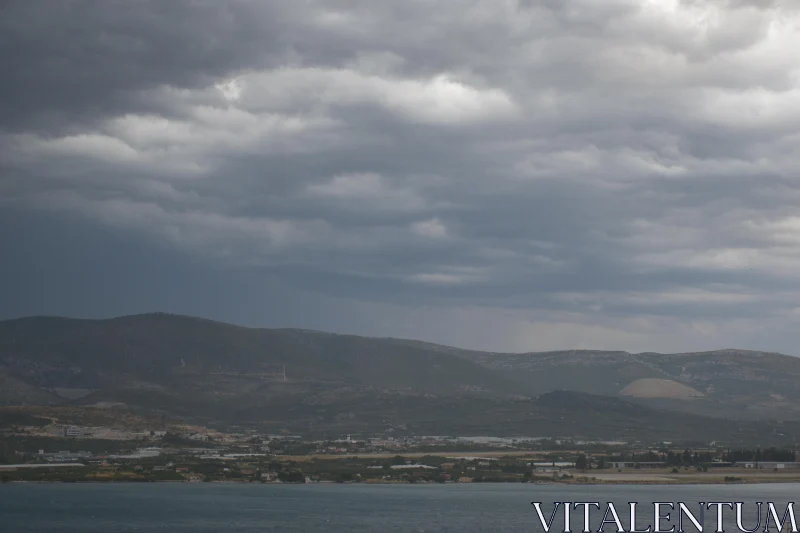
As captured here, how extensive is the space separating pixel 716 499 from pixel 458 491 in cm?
4808

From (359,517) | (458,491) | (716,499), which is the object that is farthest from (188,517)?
(716,499)

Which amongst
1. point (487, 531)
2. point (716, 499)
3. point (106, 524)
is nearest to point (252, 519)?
point (106, 524)

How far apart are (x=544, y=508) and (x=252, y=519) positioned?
42.6 m

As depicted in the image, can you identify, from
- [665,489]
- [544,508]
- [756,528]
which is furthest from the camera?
[665,489]

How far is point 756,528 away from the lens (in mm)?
121375

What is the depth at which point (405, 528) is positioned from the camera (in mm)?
127562

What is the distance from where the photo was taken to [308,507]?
159 m

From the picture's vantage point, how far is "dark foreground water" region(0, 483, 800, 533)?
130 metres

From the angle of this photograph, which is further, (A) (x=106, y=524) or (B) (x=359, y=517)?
(B) (x=359, y=517)

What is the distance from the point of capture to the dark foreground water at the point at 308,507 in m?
130

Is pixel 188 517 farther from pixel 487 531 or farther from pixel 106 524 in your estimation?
pixel 487 531

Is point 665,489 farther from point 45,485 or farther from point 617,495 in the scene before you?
point 45,485

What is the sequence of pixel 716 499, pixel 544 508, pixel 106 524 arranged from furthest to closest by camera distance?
pixel 716 499
pixel 544 508
pixel 106 524

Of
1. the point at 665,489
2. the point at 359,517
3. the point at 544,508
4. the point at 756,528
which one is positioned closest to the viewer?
the point at 756,528
